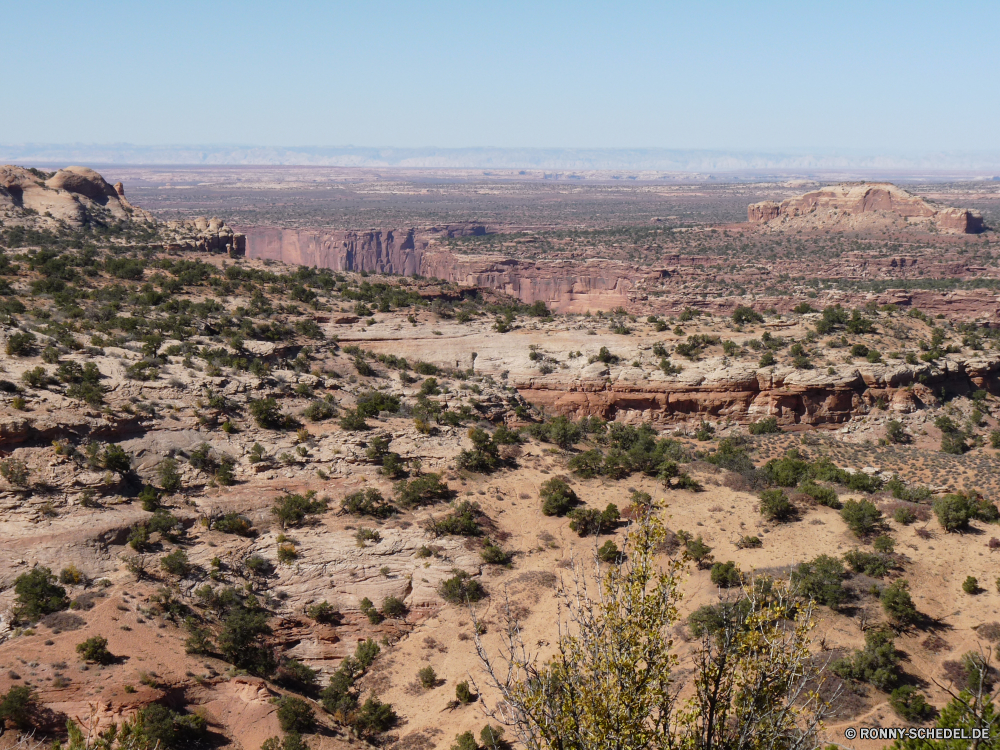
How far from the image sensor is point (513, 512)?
24.4 metres

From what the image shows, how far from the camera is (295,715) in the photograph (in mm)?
15383

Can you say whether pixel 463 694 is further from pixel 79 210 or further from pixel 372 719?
pixel 79 210

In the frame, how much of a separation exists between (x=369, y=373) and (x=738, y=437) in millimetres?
18711

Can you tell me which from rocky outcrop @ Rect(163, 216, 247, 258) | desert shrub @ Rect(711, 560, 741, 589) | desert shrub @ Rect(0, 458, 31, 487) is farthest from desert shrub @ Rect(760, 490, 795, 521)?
rocky outcrop @ Rect(163, 216, 247, 258)

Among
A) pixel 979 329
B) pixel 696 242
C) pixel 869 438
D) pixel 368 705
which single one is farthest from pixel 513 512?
pixel 696 242

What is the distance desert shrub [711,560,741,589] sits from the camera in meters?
19.0

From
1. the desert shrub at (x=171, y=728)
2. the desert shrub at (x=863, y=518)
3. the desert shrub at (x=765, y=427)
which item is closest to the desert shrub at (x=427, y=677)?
the desert shrub at (x=171, y=728)

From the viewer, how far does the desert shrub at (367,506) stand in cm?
2305

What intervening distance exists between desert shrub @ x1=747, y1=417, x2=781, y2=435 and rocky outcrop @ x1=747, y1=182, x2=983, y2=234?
73302 mm

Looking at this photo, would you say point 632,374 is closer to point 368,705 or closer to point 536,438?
point 536,438

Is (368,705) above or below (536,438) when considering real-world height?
below

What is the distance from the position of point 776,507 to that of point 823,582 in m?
4.83

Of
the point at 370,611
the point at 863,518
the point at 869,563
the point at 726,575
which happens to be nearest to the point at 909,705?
the point at 726,575

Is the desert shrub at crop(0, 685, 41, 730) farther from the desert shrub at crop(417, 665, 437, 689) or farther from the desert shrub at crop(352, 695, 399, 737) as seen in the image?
the desert shrub at crop(417, 665, 437, 689)
